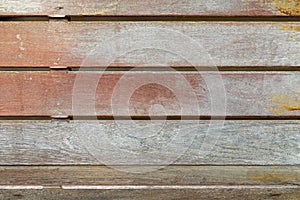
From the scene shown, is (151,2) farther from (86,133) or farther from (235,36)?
(86,133)

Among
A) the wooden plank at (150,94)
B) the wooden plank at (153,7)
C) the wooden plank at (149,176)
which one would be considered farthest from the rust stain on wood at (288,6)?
the wooden plank at (149,176)

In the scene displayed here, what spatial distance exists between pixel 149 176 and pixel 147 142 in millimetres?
103

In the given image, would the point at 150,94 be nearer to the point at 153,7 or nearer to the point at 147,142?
the point at 147,142

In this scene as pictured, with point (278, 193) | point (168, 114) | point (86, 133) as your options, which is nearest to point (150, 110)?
point (168, 114)

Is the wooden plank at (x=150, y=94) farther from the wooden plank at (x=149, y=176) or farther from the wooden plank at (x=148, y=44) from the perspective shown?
the wooden plank at (x=149, y=176)

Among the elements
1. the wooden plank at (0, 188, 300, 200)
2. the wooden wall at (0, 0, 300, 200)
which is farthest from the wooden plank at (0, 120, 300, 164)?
the wooden plank at (0, 188, 300, 200)

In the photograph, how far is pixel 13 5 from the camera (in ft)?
3.71

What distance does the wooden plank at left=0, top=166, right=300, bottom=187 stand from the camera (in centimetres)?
110

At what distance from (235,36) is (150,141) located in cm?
40

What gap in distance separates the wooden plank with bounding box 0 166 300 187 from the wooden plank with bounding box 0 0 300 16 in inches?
18.2

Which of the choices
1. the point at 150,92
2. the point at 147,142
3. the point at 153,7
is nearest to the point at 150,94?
the point at 150,92

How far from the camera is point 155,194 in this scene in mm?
1080

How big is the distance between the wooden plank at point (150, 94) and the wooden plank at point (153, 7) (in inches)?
6.9

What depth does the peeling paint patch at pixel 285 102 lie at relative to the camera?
3.86 ft
